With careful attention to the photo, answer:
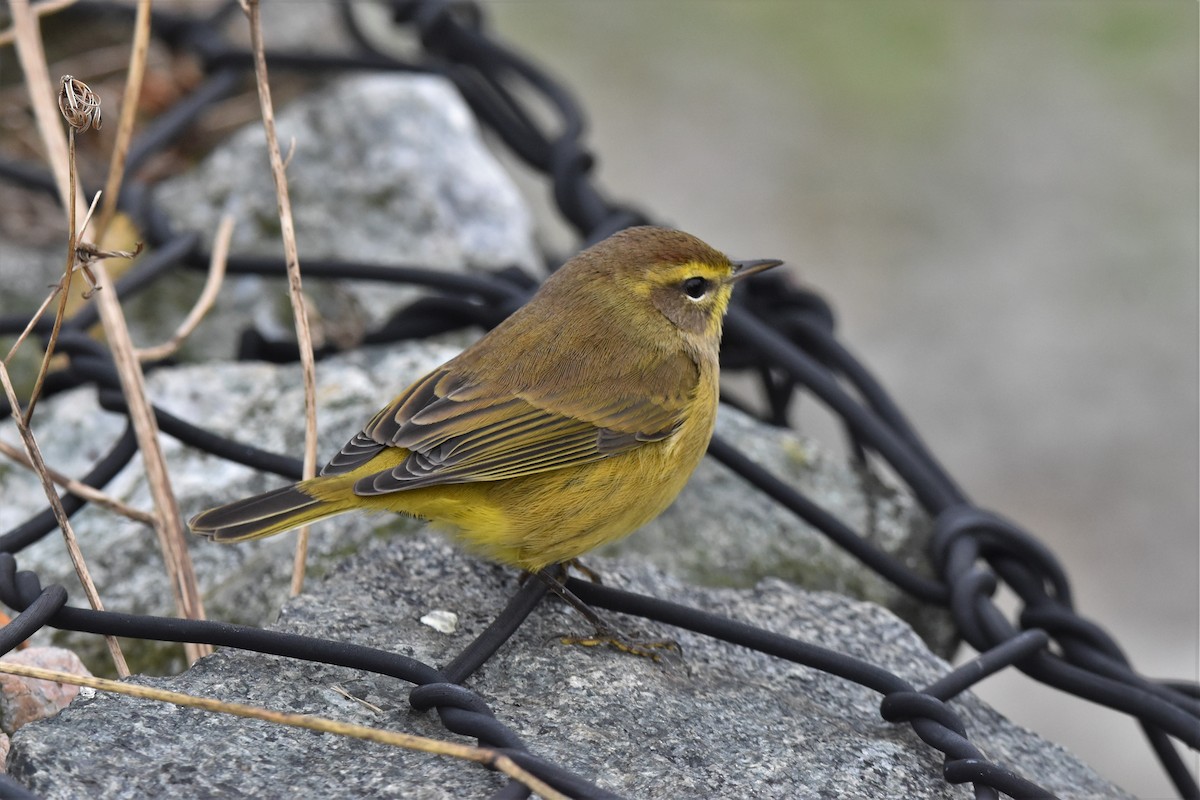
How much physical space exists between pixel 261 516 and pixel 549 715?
716 mm

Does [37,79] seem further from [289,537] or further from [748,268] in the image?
[748,268]

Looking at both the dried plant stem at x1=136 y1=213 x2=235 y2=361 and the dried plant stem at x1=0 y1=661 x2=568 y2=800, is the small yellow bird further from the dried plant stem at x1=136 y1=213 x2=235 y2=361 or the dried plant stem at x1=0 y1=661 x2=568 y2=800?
the dried plant stem at x1=0 y1=661 x2=568 y2=800

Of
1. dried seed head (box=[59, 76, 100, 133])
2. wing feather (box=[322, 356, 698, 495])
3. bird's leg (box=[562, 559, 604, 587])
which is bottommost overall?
dried seed head (box=[59, 76, 100, 133])

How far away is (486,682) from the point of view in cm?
209

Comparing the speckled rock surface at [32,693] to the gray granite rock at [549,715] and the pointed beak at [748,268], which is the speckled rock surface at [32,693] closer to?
the gray granite rock at [549,715]

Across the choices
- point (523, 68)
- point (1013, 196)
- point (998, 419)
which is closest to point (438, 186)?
point (523, 68)

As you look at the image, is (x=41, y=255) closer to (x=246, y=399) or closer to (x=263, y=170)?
(x=263, y=170)

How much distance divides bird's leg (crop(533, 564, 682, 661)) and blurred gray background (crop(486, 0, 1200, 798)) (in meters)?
3.53

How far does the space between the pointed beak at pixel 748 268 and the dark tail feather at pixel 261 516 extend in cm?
132

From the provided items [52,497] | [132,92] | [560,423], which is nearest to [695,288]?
[560,423]

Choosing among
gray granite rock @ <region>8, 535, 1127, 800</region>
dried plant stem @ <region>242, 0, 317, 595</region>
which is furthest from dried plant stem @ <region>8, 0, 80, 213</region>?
gray granite rock @ <region>8, 535, 1127, 800</region>

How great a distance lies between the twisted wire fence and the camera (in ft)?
6.05

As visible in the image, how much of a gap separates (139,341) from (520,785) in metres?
2.37

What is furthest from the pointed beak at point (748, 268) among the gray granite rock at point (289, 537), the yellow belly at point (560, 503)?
the yellow belly at point (560, 503)
